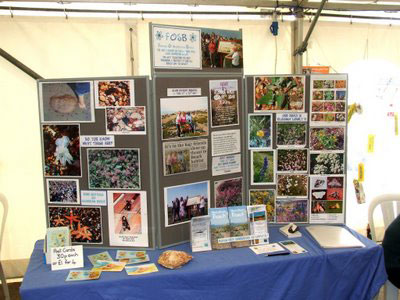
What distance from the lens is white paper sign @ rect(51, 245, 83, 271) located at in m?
1.64

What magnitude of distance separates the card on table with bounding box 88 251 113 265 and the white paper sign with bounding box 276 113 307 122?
3.83ft

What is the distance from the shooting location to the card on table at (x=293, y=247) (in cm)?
178

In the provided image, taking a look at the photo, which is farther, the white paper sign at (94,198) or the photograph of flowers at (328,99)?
the photograph of flowers at (328,99)

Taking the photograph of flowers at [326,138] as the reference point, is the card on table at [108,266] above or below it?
below

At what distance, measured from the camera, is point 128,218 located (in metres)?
1.82

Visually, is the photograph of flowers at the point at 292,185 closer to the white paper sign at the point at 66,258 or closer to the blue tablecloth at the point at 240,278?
the blue tablecloth at the point at 240,278

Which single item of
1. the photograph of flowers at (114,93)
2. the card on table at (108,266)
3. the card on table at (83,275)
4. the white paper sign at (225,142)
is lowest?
the card on table at (83,275)

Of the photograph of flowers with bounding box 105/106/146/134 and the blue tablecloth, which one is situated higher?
the photograph of flowers with bounding box 105/106/146/134

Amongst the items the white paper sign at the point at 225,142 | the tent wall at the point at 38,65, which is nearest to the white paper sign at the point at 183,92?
the white paper sign at the point at 225,142

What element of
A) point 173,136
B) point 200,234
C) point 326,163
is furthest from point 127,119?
point 326,163

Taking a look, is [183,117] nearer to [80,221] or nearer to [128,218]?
[128,218]

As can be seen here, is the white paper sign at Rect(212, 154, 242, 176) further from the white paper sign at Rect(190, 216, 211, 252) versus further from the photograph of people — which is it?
the white paper sign at Rect(190, 216, 211, 252)

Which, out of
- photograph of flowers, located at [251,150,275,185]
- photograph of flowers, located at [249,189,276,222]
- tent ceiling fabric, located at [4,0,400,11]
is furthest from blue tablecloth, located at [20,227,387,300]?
tent ceiling fabric, located at [4,0,400,11]

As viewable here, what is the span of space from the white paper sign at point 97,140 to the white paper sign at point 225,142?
1.73ft
